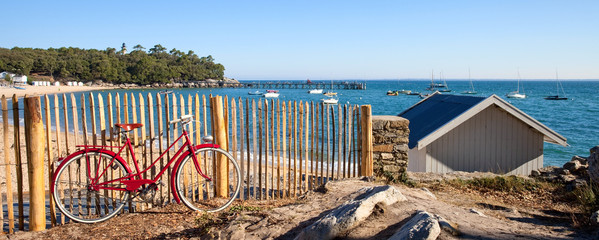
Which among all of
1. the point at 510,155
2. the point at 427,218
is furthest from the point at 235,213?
the point at 510,155

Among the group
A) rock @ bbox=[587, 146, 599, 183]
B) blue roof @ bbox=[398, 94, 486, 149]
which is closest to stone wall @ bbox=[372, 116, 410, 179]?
blue roof @ bbox=[398, 94, 486, 149]

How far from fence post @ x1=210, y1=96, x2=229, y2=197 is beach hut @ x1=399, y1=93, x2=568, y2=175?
5.90 meters

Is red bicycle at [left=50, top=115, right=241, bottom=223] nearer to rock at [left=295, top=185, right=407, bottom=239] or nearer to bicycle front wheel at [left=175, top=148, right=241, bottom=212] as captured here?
bicycle front wheel at [left=175, top=148, right=241, bottom=212]

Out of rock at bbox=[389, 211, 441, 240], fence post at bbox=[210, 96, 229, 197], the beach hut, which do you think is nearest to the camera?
rock at bbox=[389, 211, 441, 240]

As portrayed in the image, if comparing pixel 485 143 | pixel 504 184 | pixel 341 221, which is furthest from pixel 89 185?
pixel 485 143

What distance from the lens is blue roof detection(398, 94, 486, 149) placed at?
36.0ft

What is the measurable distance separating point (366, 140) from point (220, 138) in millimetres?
2783

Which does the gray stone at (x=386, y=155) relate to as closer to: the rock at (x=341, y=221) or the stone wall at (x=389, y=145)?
the stone wall at (x=389, y=145)

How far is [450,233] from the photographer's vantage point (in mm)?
3699

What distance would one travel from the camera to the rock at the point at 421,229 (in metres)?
3.46

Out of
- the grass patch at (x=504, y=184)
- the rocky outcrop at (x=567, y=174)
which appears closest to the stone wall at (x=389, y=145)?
the grass patch at (x=504, y=184)

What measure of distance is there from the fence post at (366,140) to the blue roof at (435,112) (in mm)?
2707

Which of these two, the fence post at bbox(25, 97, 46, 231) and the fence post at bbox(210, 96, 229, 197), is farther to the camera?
the fence post at bbox(210, 96, 229, 197)

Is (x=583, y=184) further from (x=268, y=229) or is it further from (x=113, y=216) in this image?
(x=113, y=216)
